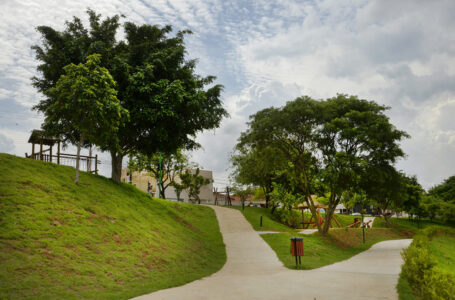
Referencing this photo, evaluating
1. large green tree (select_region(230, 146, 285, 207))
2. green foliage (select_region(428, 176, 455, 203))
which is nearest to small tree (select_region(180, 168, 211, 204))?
large green tree (select_region(230, 146, 285, 207))

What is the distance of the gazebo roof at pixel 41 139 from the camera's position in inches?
933

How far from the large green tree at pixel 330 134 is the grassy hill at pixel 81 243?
9.50 meters

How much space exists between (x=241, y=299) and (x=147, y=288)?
3.53m

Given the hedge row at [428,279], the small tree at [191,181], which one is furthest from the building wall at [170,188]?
the hedge row at [428,279]

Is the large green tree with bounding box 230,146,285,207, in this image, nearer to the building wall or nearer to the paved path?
the paved path

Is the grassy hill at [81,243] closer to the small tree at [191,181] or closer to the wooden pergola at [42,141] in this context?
the wooden pergola at [42,141]

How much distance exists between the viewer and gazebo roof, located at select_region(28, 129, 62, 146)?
77.8 feet

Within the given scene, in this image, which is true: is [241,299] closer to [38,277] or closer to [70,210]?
[38,277]

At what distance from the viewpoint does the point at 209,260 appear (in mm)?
16750

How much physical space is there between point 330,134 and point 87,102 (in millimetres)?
16419

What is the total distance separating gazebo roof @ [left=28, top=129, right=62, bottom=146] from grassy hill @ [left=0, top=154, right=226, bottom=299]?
4.85 m

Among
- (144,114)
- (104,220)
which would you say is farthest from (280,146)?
(104,220)

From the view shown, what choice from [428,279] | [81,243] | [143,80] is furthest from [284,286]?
[143,80]

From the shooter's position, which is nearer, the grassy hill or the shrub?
the grassy hill
